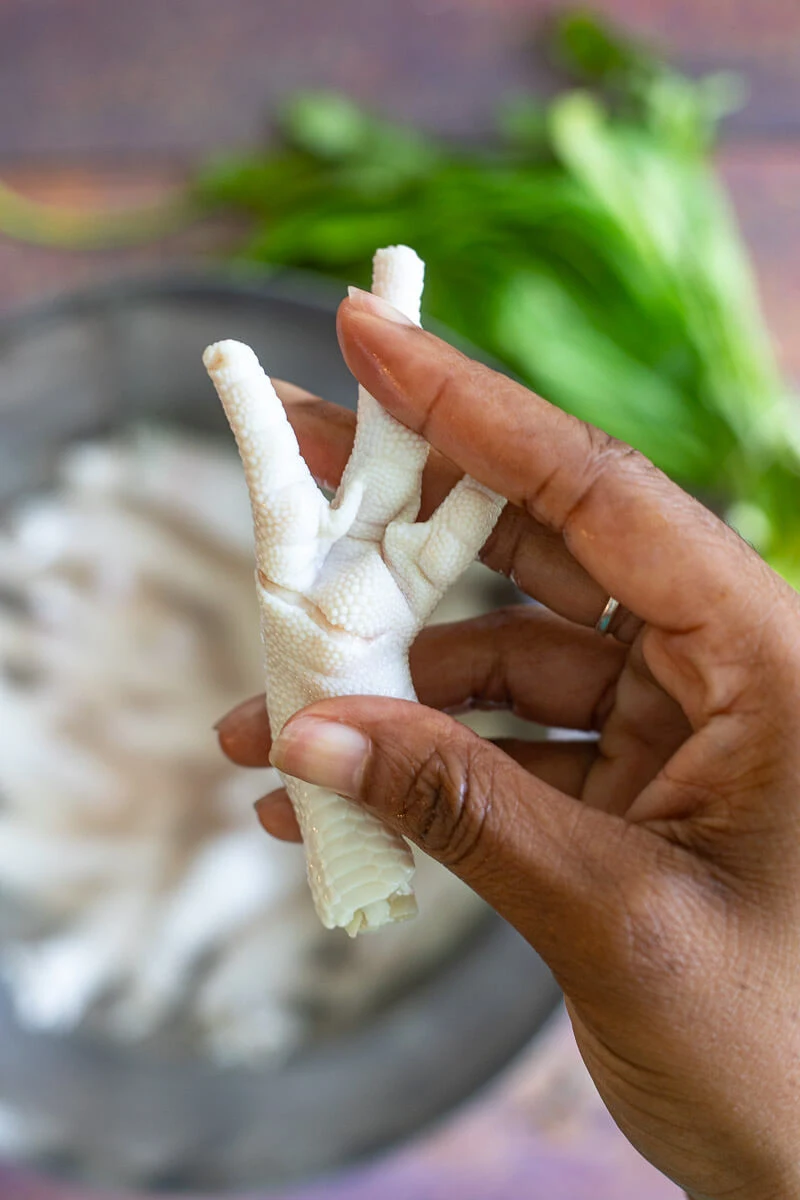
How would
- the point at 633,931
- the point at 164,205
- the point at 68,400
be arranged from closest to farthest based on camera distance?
the point at 633,931, the point at 68,400, the point at 164,205

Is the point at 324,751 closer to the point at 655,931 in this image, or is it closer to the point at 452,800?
the point at 452,800

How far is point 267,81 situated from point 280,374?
49 centimetres

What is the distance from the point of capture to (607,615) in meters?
0.67

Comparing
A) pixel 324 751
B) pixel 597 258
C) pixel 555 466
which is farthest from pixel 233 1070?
pixel 597 258

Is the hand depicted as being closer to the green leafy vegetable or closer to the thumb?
the thumb

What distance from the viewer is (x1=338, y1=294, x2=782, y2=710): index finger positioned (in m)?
0.52

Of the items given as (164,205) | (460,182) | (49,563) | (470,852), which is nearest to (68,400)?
(49,563)

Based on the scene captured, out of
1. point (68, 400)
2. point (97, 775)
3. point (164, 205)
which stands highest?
point (164, 205)

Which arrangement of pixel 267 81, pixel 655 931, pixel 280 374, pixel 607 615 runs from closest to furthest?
pixel 655 931 → pixel 607 615 → pixel 280 374 → pixel 267 81

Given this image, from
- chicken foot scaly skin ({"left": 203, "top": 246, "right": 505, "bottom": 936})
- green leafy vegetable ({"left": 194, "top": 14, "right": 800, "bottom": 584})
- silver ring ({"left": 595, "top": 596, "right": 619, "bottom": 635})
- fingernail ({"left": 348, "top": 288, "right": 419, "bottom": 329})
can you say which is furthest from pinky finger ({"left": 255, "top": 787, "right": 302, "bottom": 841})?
green leafy vegetable ({"left": 194, "top": 14, "right": 800, "bottom": 584})

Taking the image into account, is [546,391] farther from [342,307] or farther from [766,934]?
[766,934]

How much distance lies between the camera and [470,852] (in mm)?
520

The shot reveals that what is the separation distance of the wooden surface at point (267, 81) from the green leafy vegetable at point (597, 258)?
0.06m

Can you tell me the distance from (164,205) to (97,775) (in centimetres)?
66
